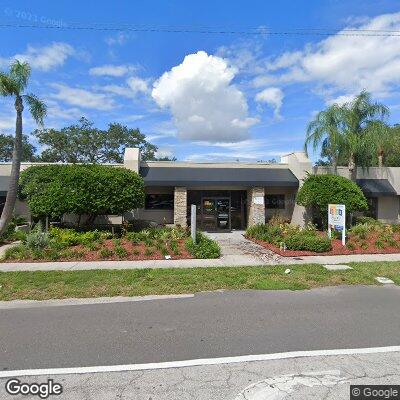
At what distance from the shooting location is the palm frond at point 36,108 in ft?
45.8

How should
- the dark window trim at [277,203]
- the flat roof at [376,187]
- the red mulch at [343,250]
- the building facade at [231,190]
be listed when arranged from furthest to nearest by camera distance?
the dark window trim at [277,203], the flat roof at [376,187], the building facade at [231,190], the red mulch at [343,250]

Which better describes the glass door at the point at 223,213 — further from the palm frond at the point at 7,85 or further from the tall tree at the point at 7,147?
the tall tree at the point at 7,147

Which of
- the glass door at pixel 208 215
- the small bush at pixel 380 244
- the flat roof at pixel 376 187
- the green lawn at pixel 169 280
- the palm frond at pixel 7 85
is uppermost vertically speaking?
the palm frond at pixel 7 85

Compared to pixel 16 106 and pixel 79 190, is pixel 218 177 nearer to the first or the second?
pixel 79 190

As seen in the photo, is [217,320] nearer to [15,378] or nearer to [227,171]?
[15,378]

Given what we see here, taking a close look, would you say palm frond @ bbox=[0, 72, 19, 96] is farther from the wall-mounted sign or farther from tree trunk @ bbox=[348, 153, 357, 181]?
tree trunk @ bbox=[348, 153, 357, 181]

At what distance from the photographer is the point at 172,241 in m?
13.1

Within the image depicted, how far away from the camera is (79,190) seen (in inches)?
600

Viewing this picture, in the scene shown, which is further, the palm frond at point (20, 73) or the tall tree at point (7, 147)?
the tall tree at point (7, 147)

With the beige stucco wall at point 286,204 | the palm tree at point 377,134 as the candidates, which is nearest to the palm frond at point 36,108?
the beige stucco wall at point 286,204

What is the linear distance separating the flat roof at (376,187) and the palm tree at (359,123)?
230 cm

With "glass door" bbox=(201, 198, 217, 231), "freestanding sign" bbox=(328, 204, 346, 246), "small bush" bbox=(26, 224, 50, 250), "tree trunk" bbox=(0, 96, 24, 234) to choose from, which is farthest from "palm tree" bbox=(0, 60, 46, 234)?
"freestanding sign" bbox=(328, 204, 346, 246)

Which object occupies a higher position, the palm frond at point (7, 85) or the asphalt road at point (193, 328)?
the palm frond at point (7, 85)

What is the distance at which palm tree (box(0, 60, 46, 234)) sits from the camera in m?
13.3
